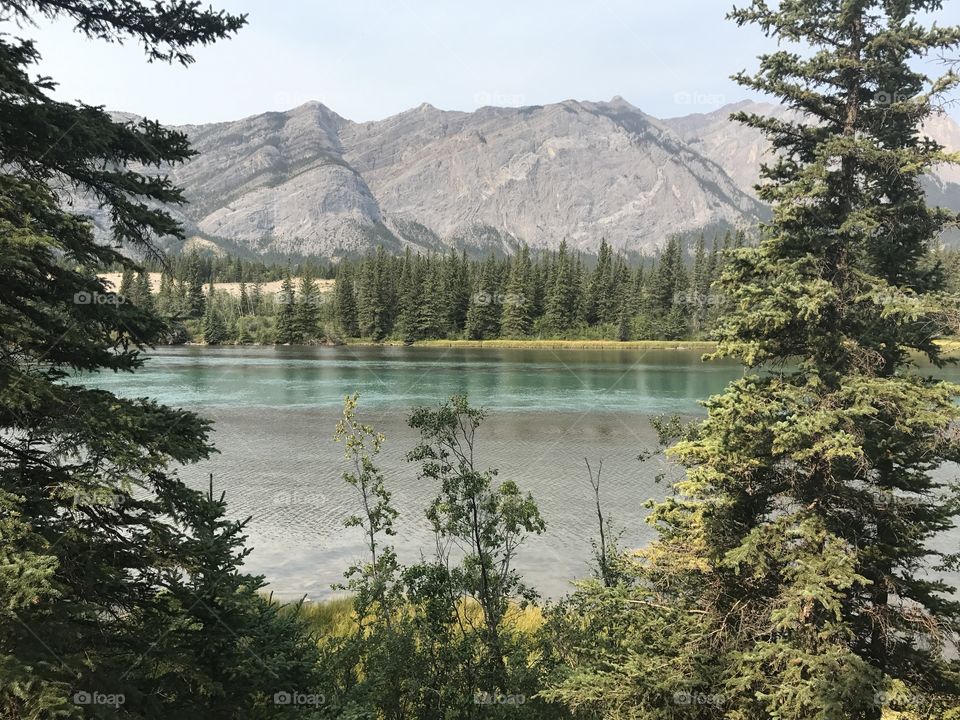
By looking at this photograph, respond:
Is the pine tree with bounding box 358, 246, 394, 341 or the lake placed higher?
the pine tree with bounding box 358, 246, 394, 341

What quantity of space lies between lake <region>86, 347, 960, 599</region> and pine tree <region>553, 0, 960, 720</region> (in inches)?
354

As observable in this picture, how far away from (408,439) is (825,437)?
101ft

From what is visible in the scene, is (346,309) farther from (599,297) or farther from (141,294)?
(141,294)

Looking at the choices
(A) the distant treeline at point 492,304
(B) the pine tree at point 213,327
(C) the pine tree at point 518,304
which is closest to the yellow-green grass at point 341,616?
(A) the distant treeline at point 492,304

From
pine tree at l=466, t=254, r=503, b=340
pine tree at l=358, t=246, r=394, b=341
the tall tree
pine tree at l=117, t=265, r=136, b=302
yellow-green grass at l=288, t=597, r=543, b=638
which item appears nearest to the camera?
the tall tree

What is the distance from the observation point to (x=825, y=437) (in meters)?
8.09

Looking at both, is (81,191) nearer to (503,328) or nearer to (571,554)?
(571,554)

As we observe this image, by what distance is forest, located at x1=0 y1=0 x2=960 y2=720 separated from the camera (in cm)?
514

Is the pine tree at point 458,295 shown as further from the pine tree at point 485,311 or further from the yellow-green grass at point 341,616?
the yellow-green grass at point 341,616

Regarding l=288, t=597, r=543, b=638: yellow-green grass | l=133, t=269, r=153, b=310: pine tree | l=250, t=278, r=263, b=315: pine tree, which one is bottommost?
l=288, t=597, r=543, b=638: yellow-green grass

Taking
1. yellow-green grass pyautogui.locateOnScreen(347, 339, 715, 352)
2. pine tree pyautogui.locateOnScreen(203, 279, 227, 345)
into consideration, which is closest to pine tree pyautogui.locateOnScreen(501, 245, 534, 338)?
yellow-green grass pyautogui.locateOnScreen(347, 339, 715, 352)

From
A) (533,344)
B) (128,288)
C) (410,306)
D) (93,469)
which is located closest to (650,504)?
(93,469)

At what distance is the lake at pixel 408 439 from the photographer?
21375mm

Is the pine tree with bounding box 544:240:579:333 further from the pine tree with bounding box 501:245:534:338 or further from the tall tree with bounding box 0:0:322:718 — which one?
the tall tree with bounding box 0:0:322:718
